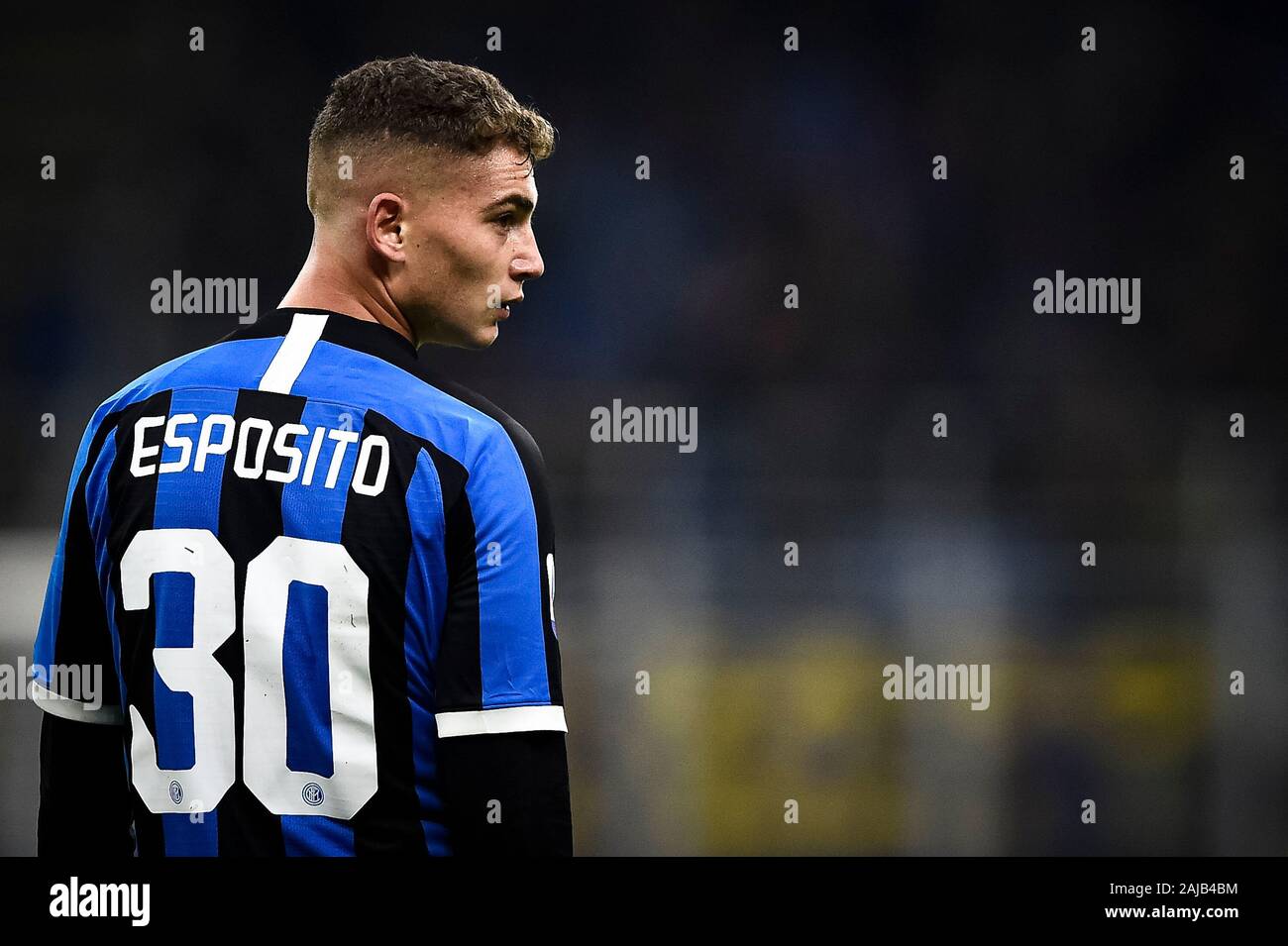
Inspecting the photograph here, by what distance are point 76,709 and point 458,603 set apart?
0.46 meters

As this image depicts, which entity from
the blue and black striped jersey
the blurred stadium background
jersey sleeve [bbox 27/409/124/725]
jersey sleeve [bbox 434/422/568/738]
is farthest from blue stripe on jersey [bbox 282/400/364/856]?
the blurred stadium background

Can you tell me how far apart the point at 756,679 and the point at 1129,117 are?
343 centimetres

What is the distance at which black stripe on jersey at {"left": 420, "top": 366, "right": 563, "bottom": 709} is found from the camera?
129 centimetres

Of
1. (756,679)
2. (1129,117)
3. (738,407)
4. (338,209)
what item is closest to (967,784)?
(756,679)

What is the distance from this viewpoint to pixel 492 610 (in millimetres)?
1253

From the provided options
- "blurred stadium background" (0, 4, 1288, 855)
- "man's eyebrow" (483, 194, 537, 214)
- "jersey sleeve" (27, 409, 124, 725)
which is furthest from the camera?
"blurred stadium background" (0, 4, 1288, 855)

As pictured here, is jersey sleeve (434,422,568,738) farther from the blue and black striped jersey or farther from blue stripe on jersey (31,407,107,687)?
blue stripe on jersey (31,407,107,687)

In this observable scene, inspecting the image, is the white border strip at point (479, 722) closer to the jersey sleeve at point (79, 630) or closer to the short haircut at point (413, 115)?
the jersey sleeve at point (79, 630)

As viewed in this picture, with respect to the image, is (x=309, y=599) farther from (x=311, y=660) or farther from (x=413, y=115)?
(x=413, y=115)

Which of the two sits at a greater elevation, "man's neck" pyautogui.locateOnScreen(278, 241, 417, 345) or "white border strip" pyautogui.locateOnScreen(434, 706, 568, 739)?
→ "man's neck" pyautogui.locateOnScreen(278, 241, 417, 345)

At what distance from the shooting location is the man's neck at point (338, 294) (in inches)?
53.7

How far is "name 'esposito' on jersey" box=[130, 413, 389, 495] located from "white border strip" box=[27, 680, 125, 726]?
28 cm

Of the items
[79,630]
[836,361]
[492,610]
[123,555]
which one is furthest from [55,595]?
[836,361]
